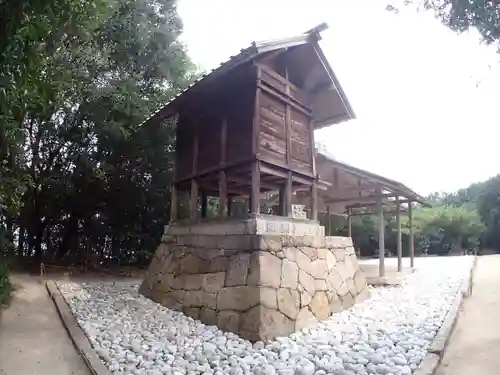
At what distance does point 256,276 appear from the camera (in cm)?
570

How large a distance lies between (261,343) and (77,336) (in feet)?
8.30

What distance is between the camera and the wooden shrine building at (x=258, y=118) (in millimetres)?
6637

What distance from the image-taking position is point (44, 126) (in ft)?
32.0

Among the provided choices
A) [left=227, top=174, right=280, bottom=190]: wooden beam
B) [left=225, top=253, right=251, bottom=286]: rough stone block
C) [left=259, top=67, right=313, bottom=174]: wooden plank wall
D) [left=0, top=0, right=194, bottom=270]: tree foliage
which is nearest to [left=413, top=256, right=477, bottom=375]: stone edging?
[left=225, top=253, right=251, bottom=286]: rough stone block

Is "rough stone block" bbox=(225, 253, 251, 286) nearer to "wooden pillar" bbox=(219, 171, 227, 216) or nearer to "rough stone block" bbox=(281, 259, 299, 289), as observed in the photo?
"rough stone block" bbox=(281, 259, 299, 289)

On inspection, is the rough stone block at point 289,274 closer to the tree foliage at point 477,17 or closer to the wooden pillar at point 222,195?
the wooden pillar at point 222,195

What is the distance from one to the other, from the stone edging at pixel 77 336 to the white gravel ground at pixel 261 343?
8 centimetres

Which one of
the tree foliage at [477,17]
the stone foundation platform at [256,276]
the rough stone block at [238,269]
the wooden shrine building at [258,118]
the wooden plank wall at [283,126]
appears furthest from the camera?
the wooden plank wall at [283,126]

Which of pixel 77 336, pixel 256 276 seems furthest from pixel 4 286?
pixel 256 276

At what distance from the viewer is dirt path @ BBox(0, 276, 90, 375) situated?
4719 mm

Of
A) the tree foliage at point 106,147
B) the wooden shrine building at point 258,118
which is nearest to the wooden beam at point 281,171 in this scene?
the wooden shrine building at point 258,118

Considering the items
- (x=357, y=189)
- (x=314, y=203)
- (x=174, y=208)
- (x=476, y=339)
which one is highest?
(x=357, y=189)

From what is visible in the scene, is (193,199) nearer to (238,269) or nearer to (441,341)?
(238,269)

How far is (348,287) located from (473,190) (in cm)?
2769
